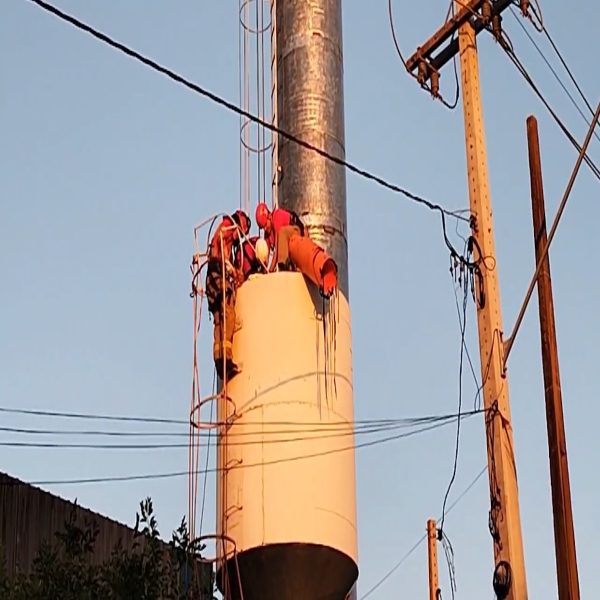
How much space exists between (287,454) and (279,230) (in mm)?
2358

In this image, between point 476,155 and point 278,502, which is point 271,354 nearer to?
point 278,502

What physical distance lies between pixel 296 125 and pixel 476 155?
2.25 m

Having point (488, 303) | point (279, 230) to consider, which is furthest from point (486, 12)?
point (279, 230)

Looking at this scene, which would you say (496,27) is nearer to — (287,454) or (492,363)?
(492,363)

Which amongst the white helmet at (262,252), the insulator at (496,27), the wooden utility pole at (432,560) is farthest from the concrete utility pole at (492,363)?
the wooden utility pole at (432,560)

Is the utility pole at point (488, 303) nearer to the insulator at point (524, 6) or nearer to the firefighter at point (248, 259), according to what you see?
the insulator at point (524, 6)

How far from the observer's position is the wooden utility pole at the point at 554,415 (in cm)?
1548

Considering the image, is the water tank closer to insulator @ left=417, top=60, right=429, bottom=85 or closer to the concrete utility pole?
the concrete utility pole

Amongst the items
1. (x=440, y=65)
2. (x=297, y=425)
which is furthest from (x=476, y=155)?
(x=297, y=425)

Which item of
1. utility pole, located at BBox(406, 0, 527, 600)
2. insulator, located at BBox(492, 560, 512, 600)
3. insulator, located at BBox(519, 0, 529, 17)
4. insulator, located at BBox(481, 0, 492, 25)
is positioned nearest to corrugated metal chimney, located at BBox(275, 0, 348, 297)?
utility pole, located at BBox(406, 0, 527, 600)

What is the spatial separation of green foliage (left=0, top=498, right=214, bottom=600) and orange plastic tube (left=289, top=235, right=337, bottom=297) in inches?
118

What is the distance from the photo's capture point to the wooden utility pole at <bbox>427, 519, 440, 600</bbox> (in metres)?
33.3

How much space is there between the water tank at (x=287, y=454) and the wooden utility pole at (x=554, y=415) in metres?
2.50

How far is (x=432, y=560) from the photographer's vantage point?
34.2 metres
